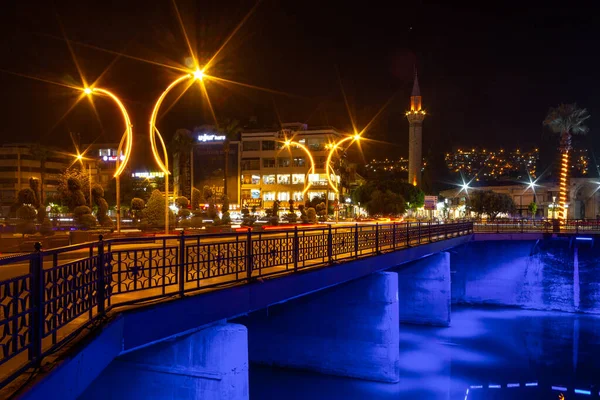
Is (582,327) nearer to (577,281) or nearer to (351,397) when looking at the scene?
(577,281)

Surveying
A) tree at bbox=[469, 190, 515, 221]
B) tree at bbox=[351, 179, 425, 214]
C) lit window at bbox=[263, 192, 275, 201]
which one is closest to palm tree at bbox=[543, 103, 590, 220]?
tree at bbox=[469, 190, 515, 221]

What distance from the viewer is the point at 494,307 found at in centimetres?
3055

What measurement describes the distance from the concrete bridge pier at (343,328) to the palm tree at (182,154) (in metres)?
52.3

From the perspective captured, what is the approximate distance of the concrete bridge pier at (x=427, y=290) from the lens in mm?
24562

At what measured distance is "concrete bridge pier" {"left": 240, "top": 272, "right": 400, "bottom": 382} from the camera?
1650 cm

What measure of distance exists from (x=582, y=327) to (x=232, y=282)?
2303 centimetres

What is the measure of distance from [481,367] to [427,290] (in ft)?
18.9

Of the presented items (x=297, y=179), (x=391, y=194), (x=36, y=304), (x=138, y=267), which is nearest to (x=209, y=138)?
(x=297, y=179)

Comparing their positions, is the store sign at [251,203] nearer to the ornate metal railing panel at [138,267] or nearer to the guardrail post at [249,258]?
the guardrail post at [249,258]

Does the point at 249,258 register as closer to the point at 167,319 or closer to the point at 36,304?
the point at 167,319

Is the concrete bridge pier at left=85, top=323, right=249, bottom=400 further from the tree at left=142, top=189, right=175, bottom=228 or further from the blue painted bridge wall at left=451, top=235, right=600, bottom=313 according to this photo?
the blue painted bridge wall at left=451, top=235, right=600, bottom=313

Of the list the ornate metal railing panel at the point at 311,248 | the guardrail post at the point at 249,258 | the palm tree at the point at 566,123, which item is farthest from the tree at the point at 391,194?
the guardrail post at the point at 249,258

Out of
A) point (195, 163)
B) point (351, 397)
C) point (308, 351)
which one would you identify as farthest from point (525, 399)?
point (195, 163)

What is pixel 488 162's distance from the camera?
14725cm
